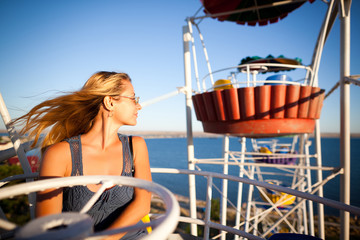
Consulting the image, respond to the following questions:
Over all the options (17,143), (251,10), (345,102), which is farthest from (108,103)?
(251,10)

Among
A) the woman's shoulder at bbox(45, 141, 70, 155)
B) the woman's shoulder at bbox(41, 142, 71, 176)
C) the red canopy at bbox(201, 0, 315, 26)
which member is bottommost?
the woman's shoulder at bbox(41, 142, 71, 176)

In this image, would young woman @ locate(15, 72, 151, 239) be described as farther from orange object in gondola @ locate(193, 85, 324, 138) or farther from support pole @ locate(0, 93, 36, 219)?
orange object in gondola @ locate(193, 85, 324, 138)

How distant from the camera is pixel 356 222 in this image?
22.8 metres

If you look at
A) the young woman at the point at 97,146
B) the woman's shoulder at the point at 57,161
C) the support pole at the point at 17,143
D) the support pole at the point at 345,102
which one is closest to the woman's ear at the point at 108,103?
the young woman at the point at 97,146

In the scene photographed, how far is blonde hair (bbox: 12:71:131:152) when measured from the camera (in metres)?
1.65

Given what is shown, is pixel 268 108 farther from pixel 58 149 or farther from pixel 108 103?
pixel 58 149

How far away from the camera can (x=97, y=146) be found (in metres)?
1.64

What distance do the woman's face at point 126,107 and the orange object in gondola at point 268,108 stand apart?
1615 mm

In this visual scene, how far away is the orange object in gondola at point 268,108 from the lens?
8.95 ft

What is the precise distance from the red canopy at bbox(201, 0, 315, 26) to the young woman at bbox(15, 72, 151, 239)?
3197 mm

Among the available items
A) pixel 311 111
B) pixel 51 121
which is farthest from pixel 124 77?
pixel 311 111

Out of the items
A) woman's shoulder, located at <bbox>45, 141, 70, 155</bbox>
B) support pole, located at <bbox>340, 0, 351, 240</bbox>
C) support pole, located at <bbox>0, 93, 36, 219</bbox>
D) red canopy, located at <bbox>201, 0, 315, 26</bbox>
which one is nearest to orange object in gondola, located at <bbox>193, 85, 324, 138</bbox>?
support pole, located at <bbox>340, 0, 351, 240</bbox>

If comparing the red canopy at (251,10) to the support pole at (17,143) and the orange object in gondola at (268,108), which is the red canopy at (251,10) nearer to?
the orange object in gondola at (268,108)

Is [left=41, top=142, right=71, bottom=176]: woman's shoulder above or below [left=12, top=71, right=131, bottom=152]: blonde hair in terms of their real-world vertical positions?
below
